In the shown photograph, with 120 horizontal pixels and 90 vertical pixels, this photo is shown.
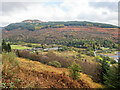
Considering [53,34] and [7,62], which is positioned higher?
[53,34]

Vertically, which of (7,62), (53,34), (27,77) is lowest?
(27,77)

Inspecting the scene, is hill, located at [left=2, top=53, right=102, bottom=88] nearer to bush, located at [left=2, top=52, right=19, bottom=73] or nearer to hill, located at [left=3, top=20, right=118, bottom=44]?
bush, located at [left=2, top=52, right=19, bottom=73]

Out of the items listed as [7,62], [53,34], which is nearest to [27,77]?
[7,62]

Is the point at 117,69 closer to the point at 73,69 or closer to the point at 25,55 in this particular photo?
the point at 73,69

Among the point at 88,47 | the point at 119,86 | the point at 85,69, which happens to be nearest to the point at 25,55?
the point at 85,69

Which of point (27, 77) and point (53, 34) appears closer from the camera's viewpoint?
point (27, 77)

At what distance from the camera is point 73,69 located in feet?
24.9

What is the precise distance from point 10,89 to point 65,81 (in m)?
4.04

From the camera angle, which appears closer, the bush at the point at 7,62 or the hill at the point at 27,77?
the hill at the point at 27,77

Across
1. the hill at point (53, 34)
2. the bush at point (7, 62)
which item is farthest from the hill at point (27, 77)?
the hill at point (53, 34)

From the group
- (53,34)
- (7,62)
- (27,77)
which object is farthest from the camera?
(53,34)

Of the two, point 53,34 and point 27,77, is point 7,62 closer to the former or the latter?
point 27,77

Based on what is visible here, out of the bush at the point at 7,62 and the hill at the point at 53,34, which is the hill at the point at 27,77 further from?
the hill at the point at 53,34

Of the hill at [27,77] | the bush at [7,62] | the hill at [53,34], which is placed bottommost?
the hill at [27,77]
